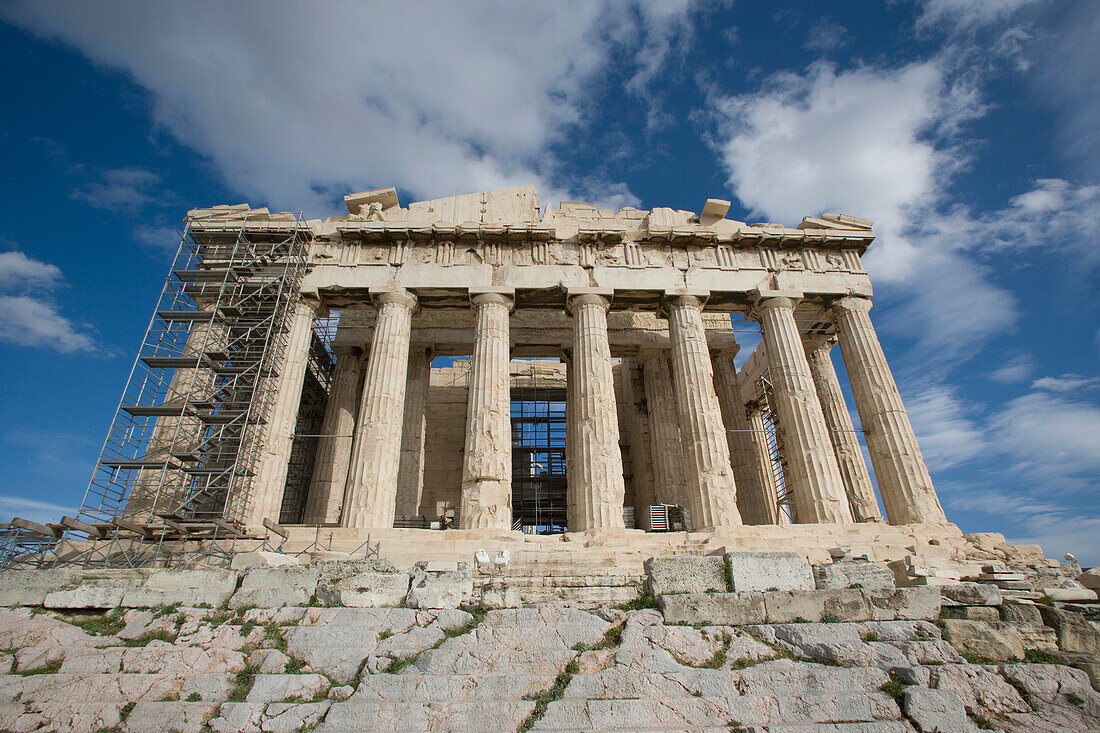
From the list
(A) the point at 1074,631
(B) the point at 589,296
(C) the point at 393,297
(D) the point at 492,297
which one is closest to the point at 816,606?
(A) the point at 1074,631

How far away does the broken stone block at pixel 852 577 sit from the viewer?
8.73 metres

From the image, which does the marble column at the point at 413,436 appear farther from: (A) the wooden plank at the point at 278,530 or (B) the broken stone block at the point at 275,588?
(B) the broken stone block at the point at 275,588

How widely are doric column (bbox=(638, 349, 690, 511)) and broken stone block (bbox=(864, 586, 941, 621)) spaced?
12195 millimetres

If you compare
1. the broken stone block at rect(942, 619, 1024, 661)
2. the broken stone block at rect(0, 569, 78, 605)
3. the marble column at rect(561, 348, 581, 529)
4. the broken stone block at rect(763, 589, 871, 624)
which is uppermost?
the marble column at rect(561, 348, 581, 529)

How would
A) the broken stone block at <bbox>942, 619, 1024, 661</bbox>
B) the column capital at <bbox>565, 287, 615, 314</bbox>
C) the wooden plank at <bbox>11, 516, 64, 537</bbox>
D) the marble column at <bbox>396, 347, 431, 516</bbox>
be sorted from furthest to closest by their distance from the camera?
1. the marble column at <bbox>396, 347, 431, 516</bbox>
2. the column capital at <bbox>565, 287, 615, 314</bbox>
3. the wooden plank at <bbox>11, 516, 64, 537</bbox>
4. the broken stone block at <bbox>942, 619, 1024, 661</bbox>

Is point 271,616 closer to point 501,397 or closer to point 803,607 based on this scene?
point 803,607

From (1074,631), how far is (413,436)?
1870 cm

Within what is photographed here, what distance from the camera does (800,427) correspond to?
18.2 meters

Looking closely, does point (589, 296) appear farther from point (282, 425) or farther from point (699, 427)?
point (282, 425)

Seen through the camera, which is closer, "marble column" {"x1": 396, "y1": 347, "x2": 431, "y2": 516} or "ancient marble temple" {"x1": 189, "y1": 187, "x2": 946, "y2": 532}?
"ancient marble temple" {"x1": 189, "y1": 187, "x2": 946, "y2": 532}

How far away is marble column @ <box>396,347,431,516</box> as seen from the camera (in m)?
21.1

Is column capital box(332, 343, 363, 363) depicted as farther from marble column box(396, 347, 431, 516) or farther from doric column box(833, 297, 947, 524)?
doric column box(833, 297, 947, 524)

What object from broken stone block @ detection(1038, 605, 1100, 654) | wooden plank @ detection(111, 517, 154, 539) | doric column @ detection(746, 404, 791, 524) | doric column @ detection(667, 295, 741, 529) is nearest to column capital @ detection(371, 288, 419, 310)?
doric column @ detection(667, 295, 741, 529)

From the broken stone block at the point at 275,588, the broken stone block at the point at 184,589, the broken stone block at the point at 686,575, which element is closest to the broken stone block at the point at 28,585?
the broken stone block at the point at 184,589
